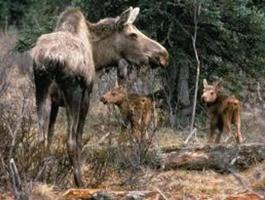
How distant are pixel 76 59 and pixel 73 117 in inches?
25.4

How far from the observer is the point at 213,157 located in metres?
10.7

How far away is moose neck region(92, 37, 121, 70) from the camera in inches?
384

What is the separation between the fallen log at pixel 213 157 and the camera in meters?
10.6

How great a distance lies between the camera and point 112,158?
377 inches

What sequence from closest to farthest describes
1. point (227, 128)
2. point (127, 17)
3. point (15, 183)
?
point (15, 183), point (127, 17), point (227, 128)

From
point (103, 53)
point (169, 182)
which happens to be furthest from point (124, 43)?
point (169, 182)

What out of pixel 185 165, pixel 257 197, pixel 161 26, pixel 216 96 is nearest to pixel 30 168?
pixel 257 197

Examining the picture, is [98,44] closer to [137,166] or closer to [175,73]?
[137,166]

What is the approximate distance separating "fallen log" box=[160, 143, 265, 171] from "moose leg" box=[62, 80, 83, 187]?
194cm

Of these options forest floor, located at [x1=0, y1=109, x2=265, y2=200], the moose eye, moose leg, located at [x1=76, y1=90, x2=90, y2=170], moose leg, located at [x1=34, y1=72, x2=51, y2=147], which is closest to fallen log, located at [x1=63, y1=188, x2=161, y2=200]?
forest floor, located at [x1=0, y1=109, x2=265, y2=200]

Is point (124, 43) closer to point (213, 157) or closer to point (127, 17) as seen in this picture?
point (127, 17)

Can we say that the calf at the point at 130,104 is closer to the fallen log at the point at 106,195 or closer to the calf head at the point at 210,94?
the calf head at the point at 210,94

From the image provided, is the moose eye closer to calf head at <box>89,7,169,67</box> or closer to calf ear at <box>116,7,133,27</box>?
calf head at <box>89,7,169,67</box>

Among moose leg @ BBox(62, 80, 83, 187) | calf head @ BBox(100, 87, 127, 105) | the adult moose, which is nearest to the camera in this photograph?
the adult moose
